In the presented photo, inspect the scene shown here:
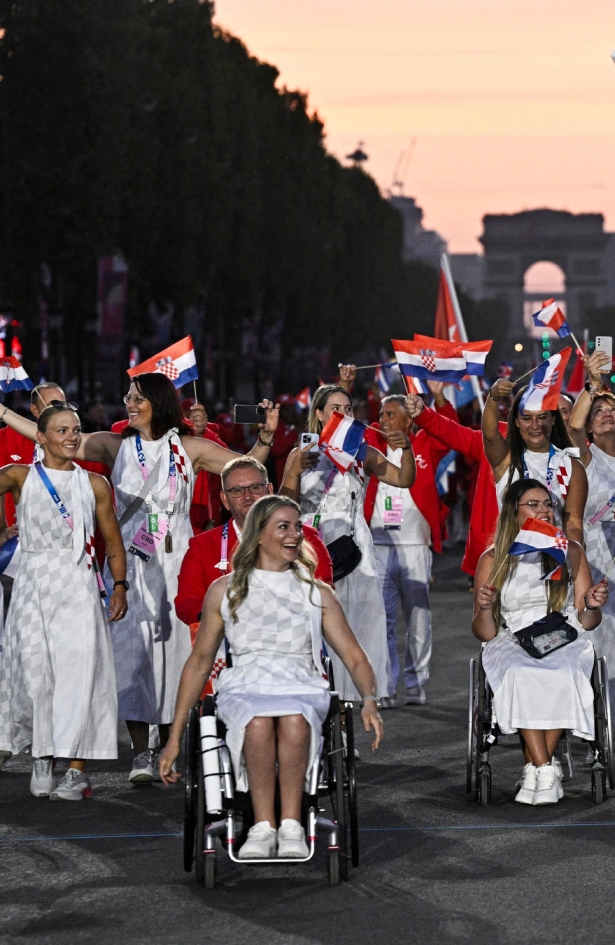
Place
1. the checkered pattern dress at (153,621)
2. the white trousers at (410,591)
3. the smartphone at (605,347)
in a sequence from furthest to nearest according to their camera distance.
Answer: the white trousers at (410,591), the smartphone at (605,347), the checkered pattern dress at (153,621)

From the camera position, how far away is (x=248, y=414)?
909 centimetres

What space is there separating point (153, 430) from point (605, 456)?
242cm

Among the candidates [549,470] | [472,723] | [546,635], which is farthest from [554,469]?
[472,723]

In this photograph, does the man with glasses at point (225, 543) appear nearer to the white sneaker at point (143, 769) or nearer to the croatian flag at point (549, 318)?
the white sneaker at point (143, 769)

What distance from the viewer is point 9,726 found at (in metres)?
8.26

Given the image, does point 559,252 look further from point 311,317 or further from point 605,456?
point 605,456

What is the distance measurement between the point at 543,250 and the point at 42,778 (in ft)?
486

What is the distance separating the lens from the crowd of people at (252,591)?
6680 mm

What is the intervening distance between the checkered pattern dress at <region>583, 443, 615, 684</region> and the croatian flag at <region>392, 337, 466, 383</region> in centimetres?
240

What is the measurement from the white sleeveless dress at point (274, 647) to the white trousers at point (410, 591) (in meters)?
4.68

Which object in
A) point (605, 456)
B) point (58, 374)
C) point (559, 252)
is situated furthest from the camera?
point (559, 252)

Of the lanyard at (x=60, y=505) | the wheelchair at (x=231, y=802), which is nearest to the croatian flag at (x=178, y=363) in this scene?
the lanyard at (x=60, y=505)

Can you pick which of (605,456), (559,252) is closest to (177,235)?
(605,456)

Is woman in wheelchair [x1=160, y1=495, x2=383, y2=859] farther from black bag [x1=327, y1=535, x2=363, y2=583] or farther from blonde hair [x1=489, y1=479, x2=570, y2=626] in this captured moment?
black bag [x1=327, y1=535, x2=363, y2=583]
